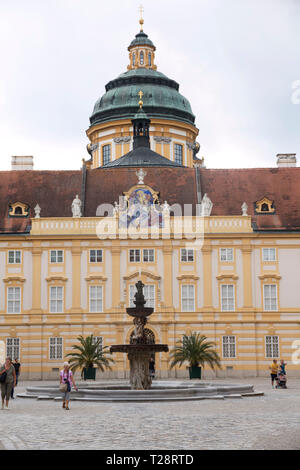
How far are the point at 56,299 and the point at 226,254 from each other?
11.5m

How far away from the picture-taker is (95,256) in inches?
2136

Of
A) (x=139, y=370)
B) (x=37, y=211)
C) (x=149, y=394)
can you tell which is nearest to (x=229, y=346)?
(x=37, y=211)

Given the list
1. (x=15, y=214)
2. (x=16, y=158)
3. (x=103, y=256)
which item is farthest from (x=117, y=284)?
(x=16, y=158)

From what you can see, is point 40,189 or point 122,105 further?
point 122,105

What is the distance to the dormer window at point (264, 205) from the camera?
56531 mm

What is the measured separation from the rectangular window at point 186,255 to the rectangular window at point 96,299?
19.0ft

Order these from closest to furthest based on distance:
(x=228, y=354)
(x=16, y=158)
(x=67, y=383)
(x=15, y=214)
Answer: (x=67, y=383), (x=228, y=354), (x=15, y=214), (x=16, y=158)

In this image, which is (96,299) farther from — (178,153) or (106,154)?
(178,153)

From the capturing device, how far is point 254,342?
173 feet

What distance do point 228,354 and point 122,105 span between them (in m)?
28.9

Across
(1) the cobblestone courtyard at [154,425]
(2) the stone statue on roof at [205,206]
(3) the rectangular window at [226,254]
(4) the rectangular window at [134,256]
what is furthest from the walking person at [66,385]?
(2) the stone statue on roof at [205,206]

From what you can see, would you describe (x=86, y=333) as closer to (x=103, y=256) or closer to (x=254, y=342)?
(x=103, y=256)

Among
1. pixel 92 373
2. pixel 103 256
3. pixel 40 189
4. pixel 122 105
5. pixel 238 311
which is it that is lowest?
pixel 92 373

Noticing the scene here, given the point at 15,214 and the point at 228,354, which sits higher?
the point at 15,214
